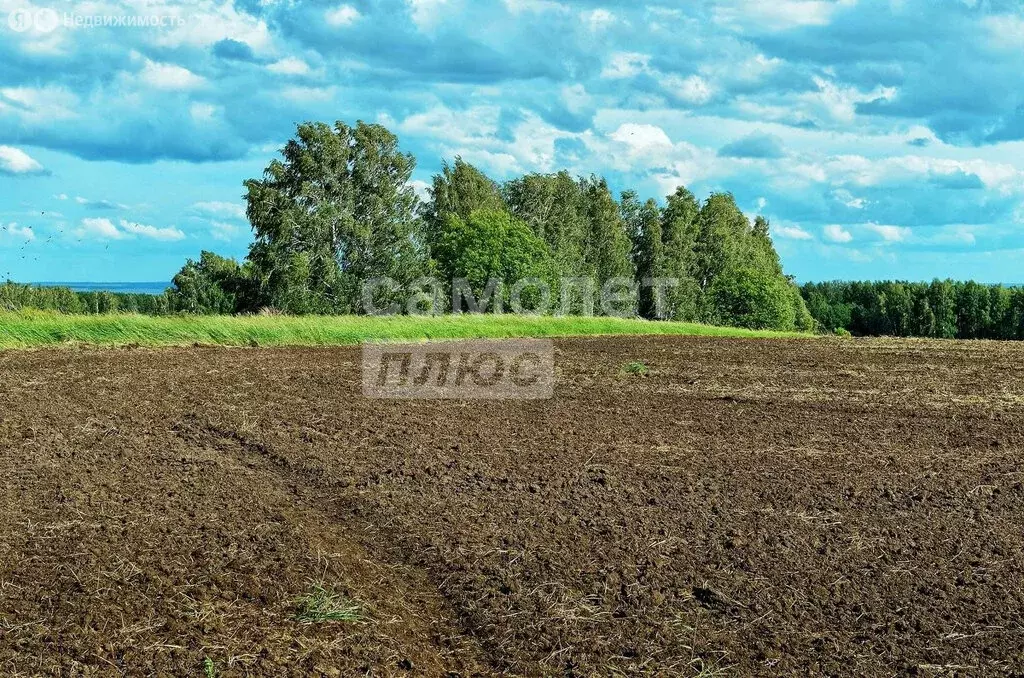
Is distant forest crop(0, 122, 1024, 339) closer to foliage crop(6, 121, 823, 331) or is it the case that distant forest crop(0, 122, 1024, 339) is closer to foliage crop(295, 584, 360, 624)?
foliage crop(6, 121, 823, 331)

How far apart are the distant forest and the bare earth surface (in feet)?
75.1

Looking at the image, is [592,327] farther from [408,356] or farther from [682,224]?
[682,224]

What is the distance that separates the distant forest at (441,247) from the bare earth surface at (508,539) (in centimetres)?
2290

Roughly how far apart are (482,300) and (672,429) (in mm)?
39814

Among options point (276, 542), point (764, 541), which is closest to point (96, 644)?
point (276, 542)

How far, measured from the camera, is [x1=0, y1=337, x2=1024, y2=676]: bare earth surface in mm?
5812

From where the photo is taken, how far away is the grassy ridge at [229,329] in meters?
26.4

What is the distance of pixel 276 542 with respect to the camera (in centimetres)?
760

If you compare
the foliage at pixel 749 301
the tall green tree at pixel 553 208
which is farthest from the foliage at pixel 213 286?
the foliage at pixel 749 301

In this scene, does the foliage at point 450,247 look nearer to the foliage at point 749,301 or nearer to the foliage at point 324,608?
the foliage at point 749,301

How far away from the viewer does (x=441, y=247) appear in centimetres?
5556

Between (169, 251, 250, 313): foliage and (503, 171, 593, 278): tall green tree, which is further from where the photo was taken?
(503, 171, 593, 278): tall green tree

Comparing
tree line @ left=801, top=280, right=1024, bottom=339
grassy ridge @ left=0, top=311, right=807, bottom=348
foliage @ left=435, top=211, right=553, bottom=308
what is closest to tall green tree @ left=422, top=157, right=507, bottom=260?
foliage @ left=435, top=211, right=553, bottom=308

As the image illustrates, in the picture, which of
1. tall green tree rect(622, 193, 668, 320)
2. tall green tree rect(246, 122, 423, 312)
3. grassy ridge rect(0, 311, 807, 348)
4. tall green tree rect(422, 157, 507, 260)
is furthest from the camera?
tall green tree rect(622, 193, 668, 320)
